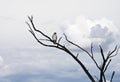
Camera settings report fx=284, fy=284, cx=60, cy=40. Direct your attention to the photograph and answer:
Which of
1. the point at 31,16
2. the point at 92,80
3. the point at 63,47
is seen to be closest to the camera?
the point at 92,80

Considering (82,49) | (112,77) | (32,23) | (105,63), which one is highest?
(32,23)

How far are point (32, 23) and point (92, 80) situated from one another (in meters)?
3.99

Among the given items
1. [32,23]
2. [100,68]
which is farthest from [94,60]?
[32,23]

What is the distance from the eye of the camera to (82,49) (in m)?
12.3

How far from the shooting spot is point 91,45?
13125mm

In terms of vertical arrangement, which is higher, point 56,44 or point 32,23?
point 32,23

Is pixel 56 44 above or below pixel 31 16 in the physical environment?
below

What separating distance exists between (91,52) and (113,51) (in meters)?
1.19

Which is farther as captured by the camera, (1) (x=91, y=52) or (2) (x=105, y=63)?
(1) (x=91, y=52)

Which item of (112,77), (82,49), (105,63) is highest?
(82,49)

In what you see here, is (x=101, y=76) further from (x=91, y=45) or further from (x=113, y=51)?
(x=91, y=45)

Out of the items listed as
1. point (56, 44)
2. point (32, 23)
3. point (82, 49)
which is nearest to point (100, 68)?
point (82, 49)

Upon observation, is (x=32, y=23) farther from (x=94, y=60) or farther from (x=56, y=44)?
(x=94, y=60)

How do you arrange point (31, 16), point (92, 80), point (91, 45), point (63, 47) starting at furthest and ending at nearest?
point (31, 16) → point (91, 45) → point (63, 47) → point (92, 80)
